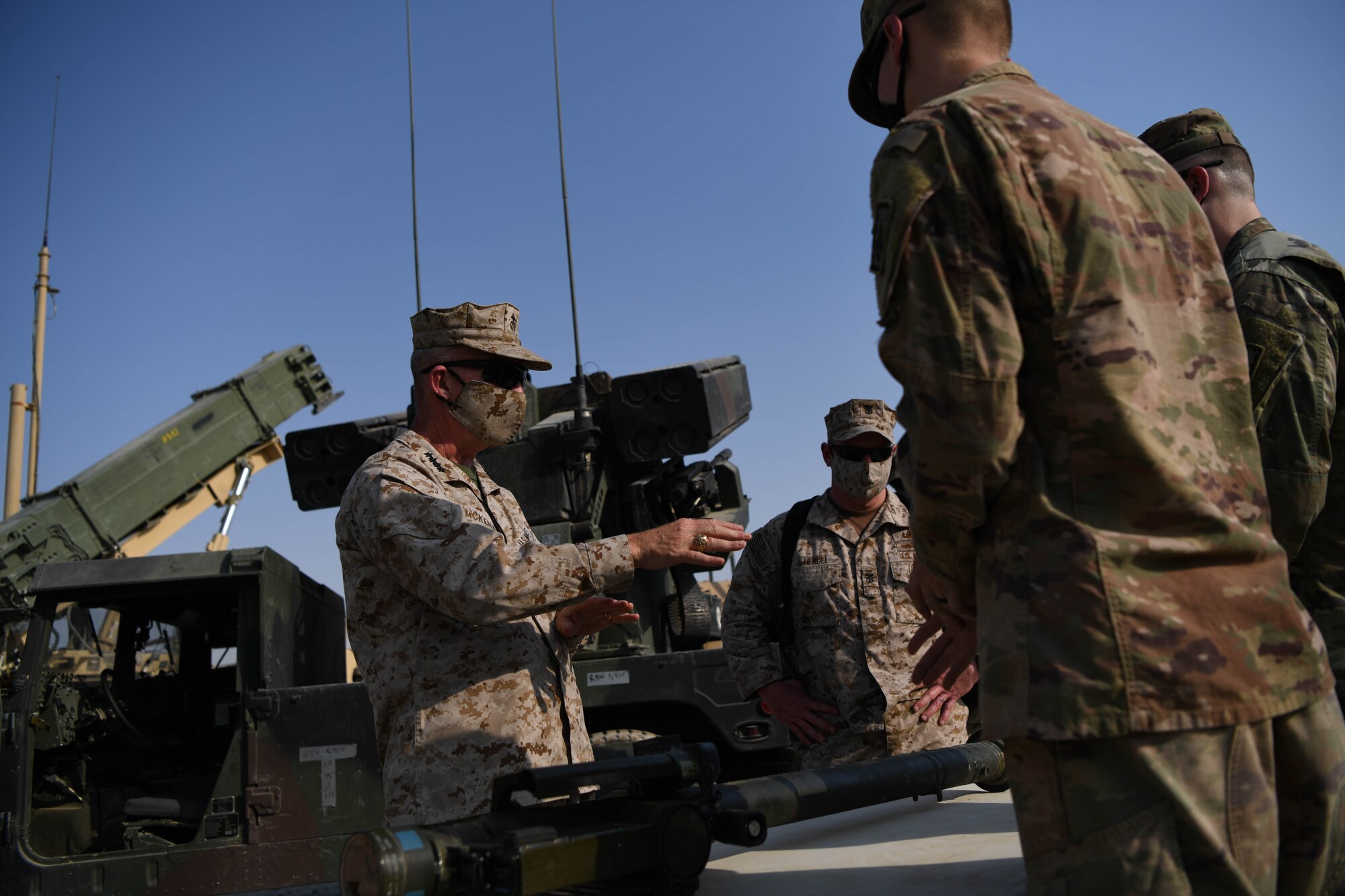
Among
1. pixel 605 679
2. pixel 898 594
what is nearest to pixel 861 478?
pixel 898 594

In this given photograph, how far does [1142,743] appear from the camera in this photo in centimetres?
138

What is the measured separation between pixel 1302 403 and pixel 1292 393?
0.03 m

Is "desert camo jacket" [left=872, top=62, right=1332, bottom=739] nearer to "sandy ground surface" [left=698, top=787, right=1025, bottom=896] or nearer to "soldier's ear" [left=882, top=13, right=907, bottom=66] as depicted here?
"soldier's ear" [left=882, top=13, right=907, bottom=66]

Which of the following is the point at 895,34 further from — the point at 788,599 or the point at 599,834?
the point at 788,599

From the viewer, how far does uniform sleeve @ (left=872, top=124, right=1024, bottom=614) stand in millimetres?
1485

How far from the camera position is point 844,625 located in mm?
3857

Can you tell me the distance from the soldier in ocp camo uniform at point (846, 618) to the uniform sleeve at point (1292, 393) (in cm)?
163

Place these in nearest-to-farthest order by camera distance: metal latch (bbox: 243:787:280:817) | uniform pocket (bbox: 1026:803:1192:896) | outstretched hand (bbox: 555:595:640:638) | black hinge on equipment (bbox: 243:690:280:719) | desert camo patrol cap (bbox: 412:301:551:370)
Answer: uniform pocket (bbox: 1026:803:1192:896), outstretched hand (bbox: 555:595:640:638), desert camo patrol cap (bbox: 412:301:551:370), metal latch (bbox: 243:787:280:817), black hinge on equipment (bbox: 243:690:280:719)

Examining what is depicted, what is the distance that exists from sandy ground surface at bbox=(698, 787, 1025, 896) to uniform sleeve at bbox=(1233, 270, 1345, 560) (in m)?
0.89

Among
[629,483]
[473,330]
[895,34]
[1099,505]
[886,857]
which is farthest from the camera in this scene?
[629,483]

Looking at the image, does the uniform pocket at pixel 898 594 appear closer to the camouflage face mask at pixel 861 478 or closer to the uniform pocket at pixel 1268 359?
the camouflage face mask at pixel 861 478

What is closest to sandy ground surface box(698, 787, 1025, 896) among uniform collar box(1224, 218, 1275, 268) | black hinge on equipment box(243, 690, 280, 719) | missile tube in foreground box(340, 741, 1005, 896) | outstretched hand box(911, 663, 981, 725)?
missile tube in foreground box(340, 741, 1005, 896)

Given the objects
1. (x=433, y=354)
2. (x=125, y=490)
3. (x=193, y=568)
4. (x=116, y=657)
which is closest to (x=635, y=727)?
(x=193, y=568)

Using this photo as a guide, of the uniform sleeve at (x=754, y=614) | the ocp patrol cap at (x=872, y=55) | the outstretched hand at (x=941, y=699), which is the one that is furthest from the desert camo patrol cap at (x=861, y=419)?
the ocp patrol cap at (x=872, y=55)
